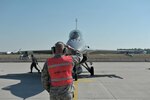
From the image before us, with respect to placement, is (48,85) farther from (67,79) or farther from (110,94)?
(110,94)

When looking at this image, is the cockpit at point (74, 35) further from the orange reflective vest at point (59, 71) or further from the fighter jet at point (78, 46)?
the orange reflective vest at point (59, 71)

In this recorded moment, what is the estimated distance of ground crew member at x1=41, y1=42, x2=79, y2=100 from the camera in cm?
520

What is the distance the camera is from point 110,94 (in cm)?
1132

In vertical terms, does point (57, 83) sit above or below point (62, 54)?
below

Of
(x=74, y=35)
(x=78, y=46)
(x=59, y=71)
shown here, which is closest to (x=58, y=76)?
(x=59, y=71)

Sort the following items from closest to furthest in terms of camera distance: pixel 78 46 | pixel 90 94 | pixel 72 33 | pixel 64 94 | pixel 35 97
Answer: pixel 64 94 < pixel 35 97 < pixel 90 94 < pixel 78 46 < pixel 72 33

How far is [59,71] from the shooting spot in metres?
5.27

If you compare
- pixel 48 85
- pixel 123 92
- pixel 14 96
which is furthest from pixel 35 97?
pixel 48 85

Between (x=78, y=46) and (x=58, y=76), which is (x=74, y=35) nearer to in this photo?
(x=78, y=46)

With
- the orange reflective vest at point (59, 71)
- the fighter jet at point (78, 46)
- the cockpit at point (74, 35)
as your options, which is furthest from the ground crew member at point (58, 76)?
the cockpit at point (74, 35)

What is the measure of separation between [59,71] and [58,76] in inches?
3.8

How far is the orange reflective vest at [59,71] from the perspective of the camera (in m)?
5.21

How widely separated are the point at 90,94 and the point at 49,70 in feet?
20.7

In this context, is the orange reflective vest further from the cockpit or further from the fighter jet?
the cockpit
